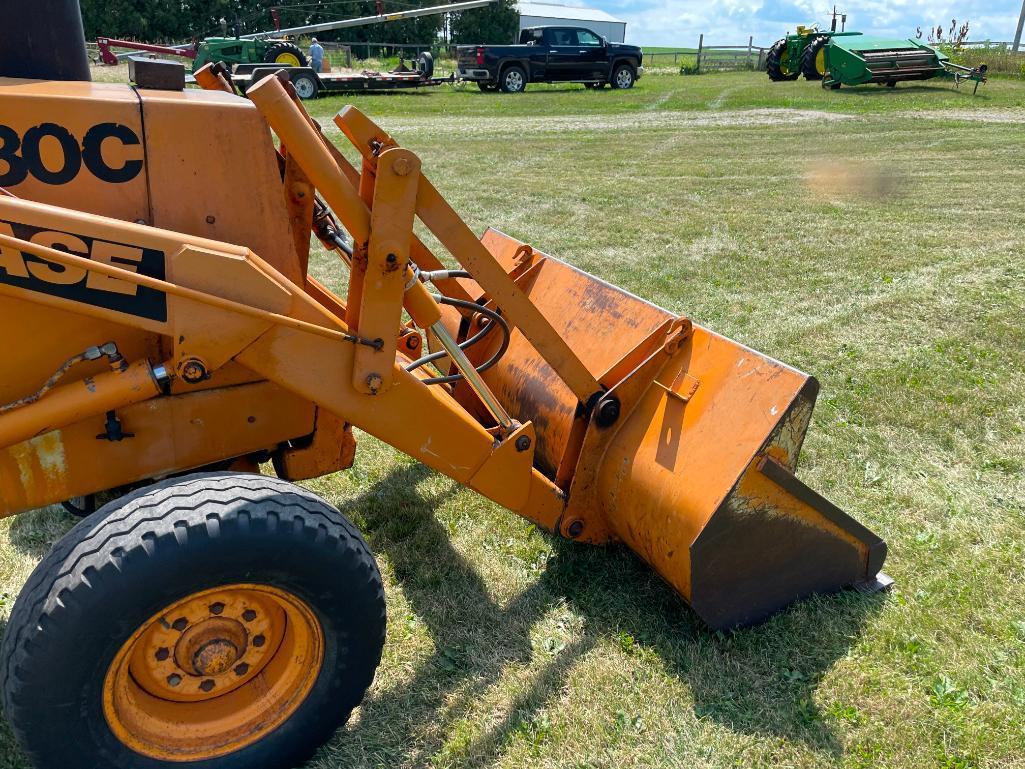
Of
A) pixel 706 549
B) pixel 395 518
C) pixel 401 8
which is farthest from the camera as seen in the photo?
pixel 401 8

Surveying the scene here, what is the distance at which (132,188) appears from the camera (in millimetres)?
2451

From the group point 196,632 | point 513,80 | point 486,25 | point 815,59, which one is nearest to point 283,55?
point 513,80

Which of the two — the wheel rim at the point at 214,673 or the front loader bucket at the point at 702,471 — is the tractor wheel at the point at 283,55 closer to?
the front loader bucket at the point at 702,471

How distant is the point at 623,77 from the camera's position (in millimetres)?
27141

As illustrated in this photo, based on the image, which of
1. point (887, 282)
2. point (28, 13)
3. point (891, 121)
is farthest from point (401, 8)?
point (28, 13)

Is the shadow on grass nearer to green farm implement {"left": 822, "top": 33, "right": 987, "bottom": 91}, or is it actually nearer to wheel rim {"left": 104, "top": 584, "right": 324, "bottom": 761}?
wheel rim {"left": 104, "top": 584, "right": 324, "bottom": 761}

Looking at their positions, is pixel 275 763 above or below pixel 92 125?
below

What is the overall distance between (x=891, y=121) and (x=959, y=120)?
1.45 m

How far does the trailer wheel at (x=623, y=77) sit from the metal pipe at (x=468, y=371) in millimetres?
26048

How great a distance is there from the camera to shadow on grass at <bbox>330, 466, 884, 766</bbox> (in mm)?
2754

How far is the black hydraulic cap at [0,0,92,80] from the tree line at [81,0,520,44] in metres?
37.8

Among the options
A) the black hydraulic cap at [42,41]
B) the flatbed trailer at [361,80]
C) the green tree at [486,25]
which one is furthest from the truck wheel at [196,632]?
the green tree at [486,25]

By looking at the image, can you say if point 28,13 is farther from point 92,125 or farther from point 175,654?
point 175,654

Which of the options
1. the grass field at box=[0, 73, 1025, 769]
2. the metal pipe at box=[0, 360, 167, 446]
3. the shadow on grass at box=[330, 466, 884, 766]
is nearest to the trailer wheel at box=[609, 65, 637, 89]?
the grass field at box=[0, 73, 1025, 769]
